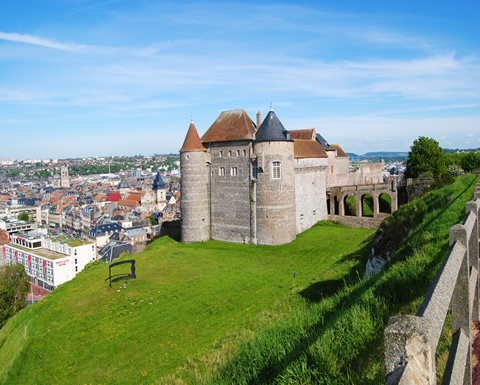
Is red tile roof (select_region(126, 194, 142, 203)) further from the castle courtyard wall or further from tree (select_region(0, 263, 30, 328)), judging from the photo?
the castle courtyard wall

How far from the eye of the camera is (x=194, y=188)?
33781 millimetres

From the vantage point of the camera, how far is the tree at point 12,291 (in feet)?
130

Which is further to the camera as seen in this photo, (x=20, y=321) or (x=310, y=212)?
(x=310, y=212)

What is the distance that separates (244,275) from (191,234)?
10.7 metres

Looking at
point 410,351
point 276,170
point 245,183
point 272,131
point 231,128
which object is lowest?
point 410,351

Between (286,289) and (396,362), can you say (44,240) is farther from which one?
(396,362)

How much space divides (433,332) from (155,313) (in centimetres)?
1827

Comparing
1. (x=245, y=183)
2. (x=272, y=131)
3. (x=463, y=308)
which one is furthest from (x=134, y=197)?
(x=463, y=308)

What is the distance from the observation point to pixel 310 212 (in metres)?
36.7

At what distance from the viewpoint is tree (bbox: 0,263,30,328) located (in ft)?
130

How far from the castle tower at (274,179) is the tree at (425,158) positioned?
1983 cm

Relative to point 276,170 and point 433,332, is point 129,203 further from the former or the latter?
point 433,332

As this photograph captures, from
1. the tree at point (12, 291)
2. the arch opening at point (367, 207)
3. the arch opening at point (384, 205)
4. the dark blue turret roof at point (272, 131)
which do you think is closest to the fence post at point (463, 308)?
the dark blue turret roof at point (272, 131)

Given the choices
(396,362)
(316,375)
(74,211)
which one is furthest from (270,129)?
Result: (74,211)
